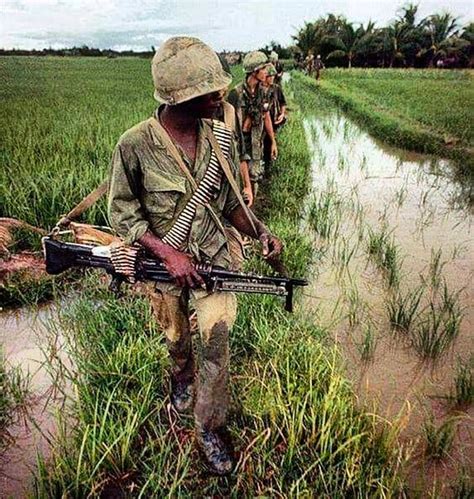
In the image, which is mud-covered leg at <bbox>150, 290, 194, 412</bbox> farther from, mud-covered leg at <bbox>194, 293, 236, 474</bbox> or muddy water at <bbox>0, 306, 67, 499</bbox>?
muddy water at <bbox>0, 306, 67, 499</bbox>

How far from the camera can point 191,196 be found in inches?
68.9

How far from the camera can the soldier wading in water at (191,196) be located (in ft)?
5.36

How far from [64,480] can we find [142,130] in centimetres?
123

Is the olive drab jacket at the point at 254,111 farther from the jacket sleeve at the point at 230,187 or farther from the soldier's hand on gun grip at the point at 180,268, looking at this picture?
the soldier's hand on gun grip at the point at 180,268

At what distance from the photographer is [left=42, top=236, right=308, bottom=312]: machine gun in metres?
1.82

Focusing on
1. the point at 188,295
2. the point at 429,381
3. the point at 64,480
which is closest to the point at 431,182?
the point at 429,381

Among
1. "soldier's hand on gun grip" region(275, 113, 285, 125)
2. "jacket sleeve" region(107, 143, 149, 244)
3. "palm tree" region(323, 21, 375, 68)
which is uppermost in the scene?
"jacket sleeve" region(107, 143, 149, 244)

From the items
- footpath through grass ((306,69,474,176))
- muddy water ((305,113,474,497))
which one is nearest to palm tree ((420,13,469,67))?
footpath through grass ((306,69,474,176))

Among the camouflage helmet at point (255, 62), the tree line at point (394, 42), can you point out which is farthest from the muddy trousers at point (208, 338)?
the tree line at point (394, 42)

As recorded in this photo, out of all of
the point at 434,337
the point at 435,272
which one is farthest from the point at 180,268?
the point at 435,272

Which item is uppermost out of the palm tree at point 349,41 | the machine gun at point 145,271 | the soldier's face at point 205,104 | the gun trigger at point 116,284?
the soldier's face at point 205,104

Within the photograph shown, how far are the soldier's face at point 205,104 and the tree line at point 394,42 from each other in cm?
3481

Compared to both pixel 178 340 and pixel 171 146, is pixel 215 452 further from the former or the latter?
pixel 171 146

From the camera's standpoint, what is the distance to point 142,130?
170 cm
